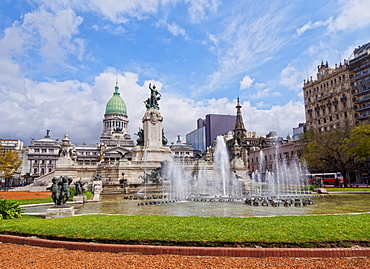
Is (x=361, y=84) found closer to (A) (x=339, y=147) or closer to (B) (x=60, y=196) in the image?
(A) (x=339, y=147)

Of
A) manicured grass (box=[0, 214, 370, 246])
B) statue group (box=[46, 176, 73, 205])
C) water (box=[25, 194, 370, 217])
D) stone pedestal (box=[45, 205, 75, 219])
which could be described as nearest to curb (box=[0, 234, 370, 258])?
manicured grass (box=[0, 214, 370, 246])

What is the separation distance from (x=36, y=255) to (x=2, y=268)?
1068 millimetres

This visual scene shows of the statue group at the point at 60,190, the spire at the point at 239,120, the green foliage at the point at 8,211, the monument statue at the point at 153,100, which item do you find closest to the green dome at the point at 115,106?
the spire at the point at 239,120

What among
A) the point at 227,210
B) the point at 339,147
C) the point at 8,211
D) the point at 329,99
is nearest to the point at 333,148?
the point at 339,147

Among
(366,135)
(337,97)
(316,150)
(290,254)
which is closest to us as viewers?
(290,254)

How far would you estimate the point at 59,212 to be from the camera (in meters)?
12.9

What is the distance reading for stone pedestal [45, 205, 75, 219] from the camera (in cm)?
1271

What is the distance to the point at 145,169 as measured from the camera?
4766 centimetres

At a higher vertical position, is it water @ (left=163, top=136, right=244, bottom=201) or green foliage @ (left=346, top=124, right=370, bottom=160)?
green foliage @ (left=346, top=124, right=370, bottom=160)

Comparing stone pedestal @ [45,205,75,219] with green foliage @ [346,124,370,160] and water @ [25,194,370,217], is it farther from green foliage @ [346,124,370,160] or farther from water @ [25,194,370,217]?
green foliage @ [346,124,370,160]

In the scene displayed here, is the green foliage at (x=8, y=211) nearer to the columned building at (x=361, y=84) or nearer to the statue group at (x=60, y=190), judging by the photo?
the statue group at (x=60, y=190)

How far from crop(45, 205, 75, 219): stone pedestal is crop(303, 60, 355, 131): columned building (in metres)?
60.1

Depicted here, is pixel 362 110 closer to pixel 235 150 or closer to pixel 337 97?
pixel 337 97

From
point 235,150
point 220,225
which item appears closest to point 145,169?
point 235,150
